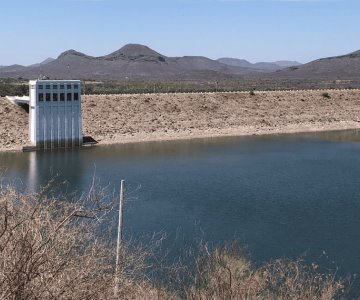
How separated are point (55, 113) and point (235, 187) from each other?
2220 centimetres

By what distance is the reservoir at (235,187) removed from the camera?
2478 cm

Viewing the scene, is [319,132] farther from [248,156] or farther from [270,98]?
[248,156]

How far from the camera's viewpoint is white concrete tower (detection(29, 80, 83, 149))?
51656mm

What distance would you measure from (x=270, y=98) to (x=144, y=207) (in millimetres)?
52777

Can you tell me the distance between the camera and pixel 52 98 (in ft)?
172

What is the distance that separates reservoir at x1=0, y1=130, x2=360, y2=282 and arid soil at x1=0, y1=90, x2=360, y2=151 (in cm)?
433

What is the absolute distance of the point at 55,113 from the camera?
5259 cm

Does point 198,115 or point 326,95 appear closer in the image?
point 198,115

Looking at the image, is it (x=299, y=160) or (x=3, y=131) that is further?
(x=3, y=131)

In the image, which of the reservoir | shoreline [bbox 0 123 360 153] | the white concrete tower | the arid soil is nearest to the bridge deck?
the arid soil

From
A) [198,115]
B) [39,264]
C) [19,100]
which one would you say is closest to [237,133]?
[198,115]

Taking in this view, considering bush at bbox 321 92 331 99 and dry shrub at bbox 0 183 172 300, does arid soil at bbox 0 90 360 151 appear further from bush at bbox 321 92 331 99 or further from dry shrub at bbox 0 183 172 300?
dry shrub at bbox 0 183 172 300

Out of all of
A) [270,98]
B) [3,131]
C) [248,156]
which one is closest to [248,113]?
[270,98]

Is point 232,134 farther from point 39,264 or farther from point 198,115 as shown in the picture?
point 39,264
